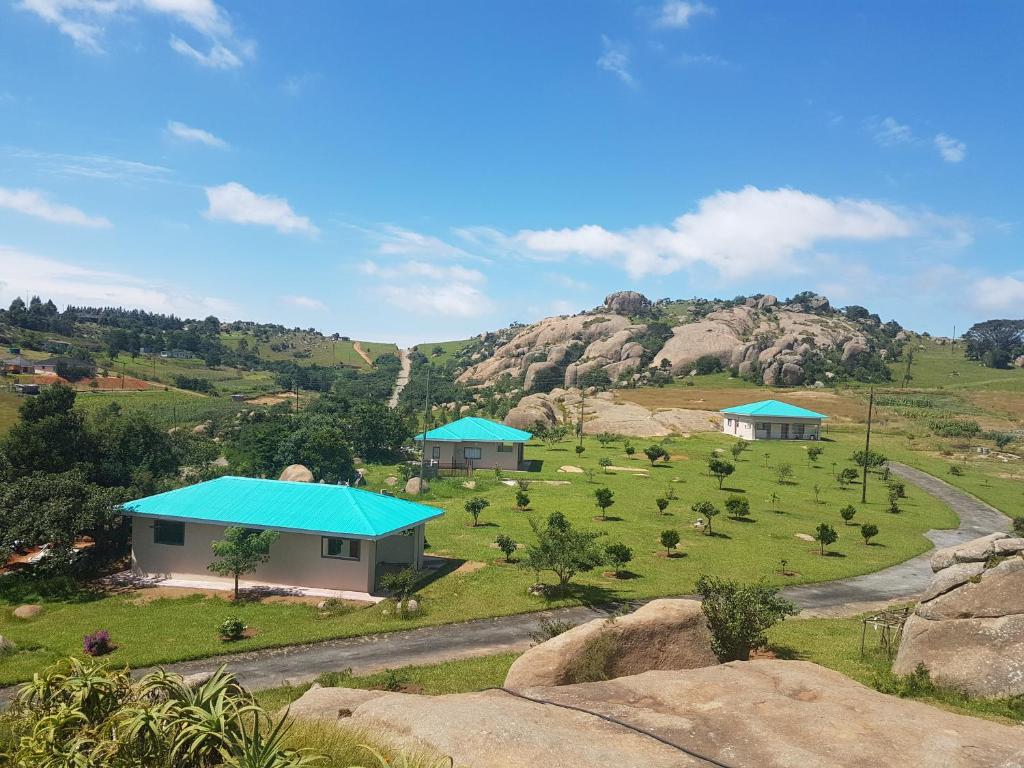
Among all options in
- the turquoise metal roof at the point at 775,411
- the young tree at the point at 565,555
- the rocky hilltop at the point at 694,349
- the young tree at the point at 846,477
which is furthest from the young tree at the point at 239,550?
the rocky hilltop at the point at 694,349

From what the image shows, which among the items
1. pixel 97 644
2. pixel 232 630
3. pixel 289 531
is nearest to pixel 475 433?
pixel 289 531

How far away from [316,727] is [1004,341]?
215m

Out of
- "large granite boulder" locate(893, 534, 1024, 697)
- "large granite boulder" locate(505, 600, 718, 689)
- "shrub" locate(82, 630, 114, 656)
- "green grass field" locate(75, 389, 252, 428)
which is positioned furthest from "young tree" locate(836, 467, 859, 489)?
"green grass field" locate(75, 389, 252, 428)

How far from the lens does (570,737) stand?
36.7 feet

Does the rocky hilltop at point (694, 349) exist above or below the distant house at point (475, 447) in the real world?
above

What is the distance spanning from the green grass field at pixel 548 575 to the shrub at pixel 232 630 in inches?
11.9

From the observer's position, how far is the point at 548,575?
32281 mm

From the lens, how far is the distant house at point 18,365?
11081 centimetres

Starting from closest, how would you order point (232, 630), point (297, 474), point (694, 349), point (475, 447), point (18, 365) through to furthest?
1. point (232, 630)
2. point (297, 474)
3. point (475, 447)
4. point (18, 365)
5. point (694, 349)

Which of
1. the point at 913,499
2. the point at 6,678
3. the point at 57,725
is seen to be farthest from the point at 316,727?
the point at 913,499

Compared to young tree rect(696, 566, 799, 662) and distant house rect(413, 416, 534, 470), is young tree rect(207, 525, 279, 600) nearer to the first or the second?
young tree rect(696, 566, 799, 662)

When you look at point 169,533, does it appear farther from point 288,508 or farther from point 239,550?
point 288,508

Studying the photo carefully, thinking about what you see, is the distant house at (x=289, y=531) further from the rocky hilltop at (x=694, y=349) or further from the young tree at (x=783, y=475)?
the rocky hilltop at (x=694, y=349)

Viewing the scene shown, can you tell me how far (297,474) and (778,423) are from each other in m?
64.9
